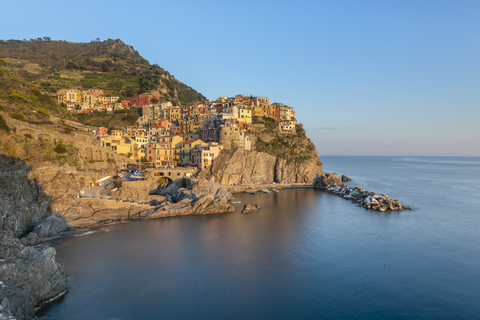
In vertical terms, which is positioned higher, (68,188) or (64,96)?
(64,96)

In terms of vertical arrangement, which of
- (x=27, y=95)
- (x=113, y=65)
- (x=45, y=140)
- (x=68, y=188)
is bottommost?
(x=68, y=188)

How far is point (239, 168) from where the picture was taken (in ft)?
181

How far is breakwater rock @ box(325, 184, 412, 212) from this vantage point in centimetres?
4058

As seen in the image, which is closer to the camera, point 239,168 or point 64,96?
point 239,168

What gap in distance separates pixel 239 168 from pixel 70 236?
1322 inches

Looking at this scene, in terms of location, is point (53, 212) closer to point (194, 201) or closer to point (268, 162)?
point (194, 201)

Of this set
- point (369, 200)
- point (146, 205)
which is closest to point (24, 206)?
point (146, 205)

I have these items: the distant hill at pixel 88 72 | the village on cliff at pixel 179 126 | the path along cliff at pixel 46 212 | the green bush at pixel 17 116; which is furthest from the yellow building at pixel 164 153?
the distant hill at pixel 88 72

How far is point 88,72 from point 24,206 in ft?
293

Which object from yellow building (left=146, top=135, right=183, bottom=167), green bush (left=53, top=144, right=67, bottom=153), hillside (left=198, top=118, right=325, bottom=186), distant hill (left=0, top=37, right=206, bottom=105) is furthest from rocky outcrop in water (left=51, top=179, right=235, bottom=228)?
distant hill (left=0, top=37, right=206, bottom=105)

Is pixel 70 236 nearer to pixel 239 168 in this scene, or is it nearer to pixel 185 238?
pixel 185 238

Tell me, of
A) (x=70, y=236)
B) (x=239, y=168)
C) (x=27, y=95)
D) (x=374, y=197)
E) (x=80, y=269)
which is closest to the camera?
(x=80, y=269)

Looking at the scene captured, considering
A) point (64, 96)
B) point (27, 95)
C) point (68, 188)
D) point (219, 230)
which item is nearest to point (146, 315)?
point (219, 230)

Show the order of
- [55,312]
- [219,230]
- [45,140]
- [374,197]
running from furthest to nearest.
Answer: [374,197] < [45,140] < [219,230] < [55,312]
